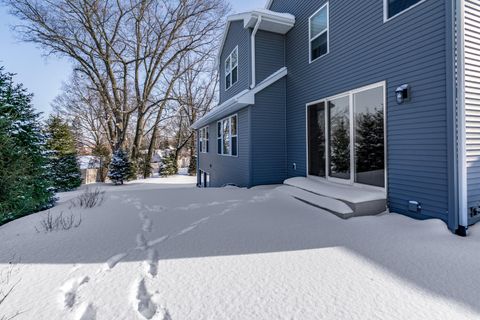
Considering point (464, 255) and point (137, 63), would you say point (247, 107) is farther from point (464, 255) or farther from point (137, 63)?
point (137, 63)

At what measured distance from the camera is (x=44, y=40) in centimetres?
1708

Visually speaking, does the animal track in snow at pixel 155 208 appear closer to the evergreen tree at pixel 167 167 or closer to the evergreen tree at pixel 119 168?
the evergreen tree at pixel 119 168

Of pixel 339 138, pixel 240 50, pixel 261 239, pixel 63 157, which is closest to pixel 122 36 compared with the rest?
pixel 63 157

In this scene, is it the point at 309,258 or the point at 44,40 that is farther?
the point at 44,40

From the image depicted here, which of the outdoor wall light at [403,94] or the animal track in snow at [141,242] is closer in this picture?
the animal track in snow at [141,242]

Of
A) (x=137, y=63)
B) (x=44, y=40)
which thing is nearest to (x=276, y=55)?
(x=137, y=63)

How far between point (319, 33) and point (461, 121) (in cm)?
437

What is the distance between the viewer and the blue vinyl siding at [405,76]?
3938 mm

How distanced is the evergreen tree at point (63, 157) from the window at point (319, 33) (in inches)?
569

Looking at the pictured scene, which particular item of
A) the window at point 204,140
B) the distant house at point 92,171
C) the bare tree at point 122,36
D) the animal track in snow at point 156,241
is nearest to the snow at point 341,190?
the animal track in snow at point 156,241

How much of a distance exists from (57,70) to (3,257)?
21726mm

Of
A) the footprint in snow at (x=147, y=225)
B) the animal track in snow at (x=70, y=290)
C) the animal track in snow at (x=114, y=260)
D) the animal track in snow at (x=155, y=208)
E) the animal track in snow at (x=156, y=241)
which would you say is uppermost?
the animal track in snow at (x=155, y=208)

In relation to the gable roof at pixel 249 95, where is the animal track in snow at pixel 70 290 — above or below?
below

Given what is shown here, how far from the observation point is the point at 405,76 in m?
4.46
